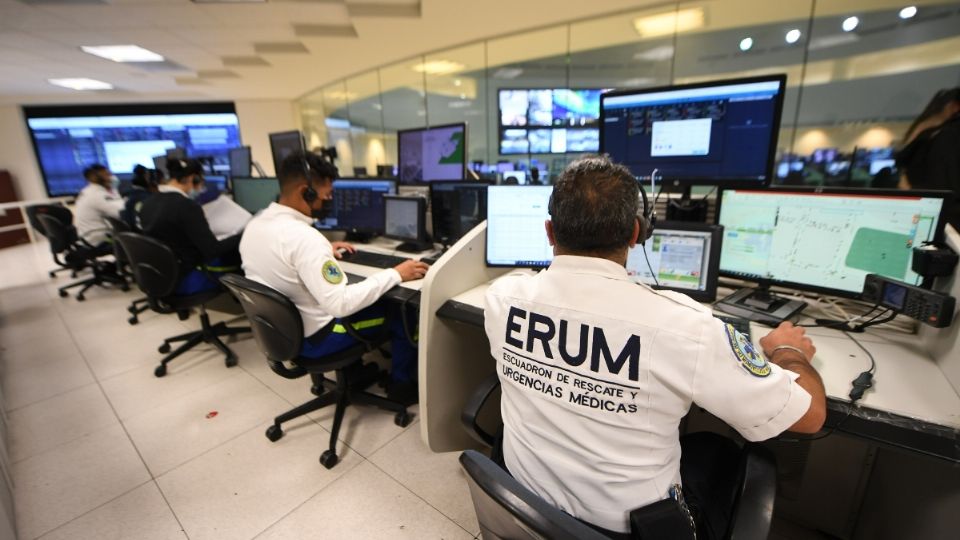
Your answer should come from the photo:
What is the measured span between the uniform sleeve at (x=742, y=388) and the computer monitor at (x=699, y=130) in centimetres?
89

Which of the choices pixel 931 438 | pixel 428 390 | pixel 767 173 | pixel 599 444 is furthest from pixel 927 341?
pixel 428 390

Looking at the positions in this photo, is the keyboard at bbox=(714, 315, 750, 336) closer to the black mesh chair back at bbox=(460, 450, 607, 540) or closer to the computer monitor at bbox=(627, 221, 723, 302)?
the computer monitor at bbox=(627, 221, 723, 302)

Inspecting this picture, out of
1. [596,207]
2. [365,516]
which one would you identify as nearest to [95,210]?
[365,516]

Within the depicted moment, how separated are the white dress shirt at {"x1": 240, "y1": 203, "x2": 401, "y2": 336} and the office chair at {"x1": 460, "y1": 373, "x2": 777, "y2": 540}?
0.84 m

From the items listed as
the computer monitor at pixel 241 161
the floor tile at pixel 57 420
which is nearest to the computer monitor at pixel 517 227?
the floor tile at pixel 57 420

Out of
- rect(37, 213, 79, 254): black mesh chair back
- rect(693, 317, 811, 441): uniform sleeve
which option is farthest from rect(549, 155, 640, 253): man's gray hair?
rect(37, 213, 79, 254): black mesh chair back

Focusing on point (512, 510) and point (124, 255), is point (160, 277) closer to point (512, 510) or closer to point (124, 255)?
point (124, 255)

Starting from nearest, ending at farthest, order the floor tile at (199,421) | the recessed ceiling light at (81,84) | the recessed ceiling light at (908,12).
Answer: the floor tile at (199,421), the recessed ceiling light at (908,12), the recessed ceiling light at (81,84)

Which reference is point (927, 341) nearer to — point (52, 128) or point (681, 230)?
point (681, 230)

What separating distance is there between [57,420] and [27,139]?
9808mm

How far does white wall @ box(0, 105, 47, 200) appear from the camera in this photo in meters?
8.04

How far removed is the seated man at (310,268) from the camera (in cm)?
158

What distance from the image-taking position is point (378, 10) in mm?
4477

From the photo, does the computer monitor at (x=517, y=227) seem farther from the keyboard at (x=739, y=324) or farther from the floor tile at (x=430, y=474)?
the floor tile at (x=430, y=474)
